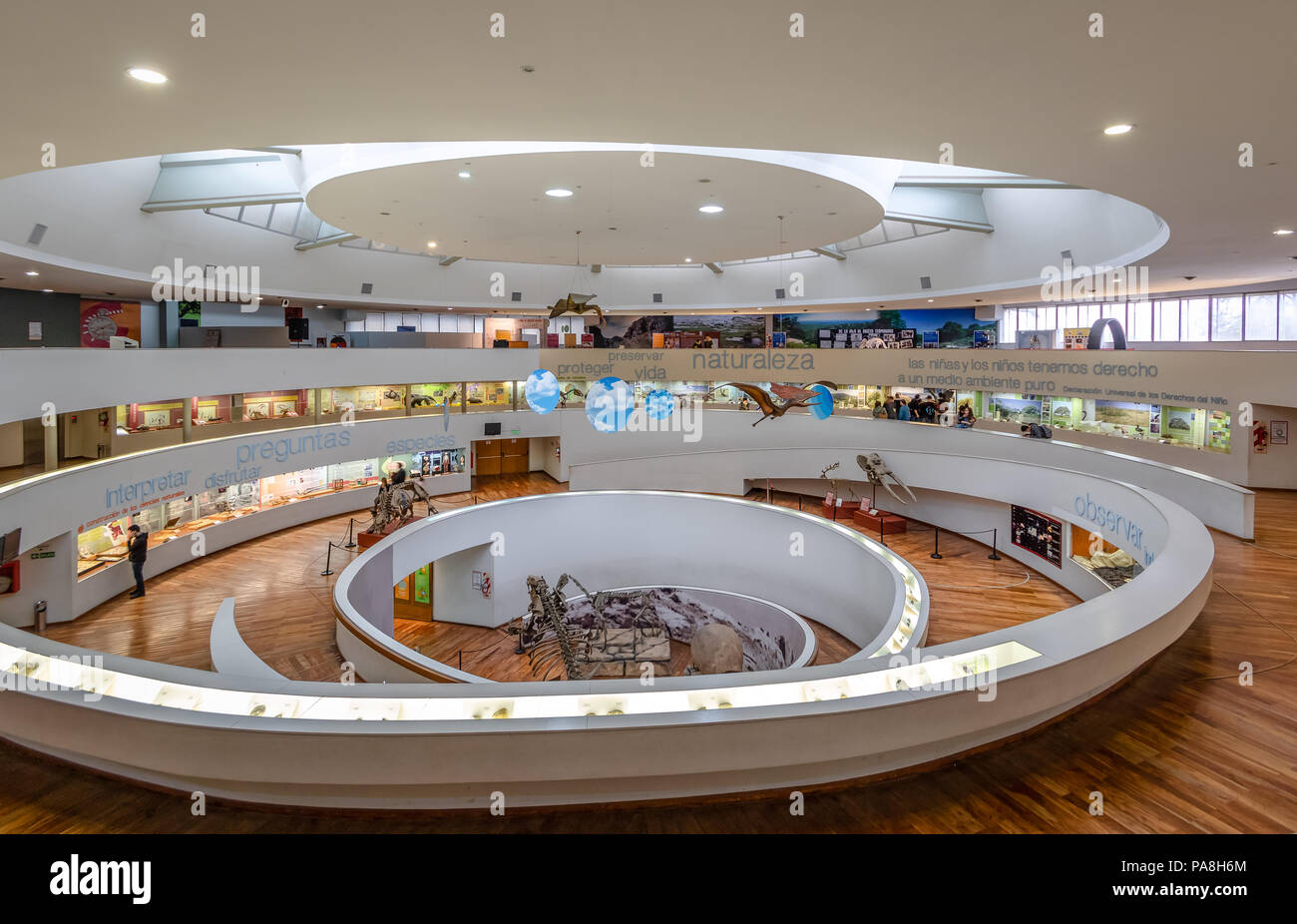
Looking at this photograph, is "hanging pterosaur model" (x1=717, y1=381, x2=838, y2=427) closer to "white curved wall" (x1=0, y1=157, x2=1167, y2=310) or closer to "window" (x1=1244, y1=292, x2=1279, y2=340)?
"white curved wall" (x1=0, y1=157, x2=1167, y2=310)

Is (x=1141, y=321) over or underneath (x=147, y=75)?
over

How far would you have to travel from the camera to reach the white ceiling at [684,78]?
3223 millimetres

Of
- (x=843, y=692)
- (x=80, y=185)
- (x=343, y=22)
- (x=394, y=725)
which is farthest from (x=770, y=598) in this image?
(x=80, y=185)

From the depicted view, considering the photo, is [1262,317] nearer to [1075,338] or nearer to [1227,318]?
[1227,318]

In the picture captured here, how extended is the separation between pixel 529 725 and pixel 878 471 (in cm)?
1443

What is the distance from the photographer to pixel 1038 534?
1294cm

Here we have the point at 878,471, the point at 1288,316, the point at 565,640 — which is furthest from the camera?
the point at 1288,316

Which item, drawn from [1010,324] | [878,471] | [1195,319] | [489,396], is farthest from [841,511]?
[1010,324]

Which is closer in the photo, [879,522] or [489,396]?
[879,522]

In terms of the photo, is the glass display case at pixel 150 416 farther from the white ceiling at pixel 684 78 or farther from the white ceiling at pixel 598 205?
the white ceiling at pixel 684 78

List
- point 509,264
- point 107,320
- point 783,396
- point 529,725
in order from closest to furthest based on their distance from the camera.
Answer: point 529,725
point 783,396
point 107,320
point 509,264

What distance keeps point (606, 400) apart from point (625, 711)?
4587 millimetres

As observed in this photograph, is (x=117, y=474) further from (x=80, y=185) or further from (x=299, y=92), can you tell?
(x=299, y=92)

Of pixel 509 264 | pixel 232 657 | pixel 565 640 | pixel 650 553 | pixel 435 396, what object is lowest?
pixel 565 640
